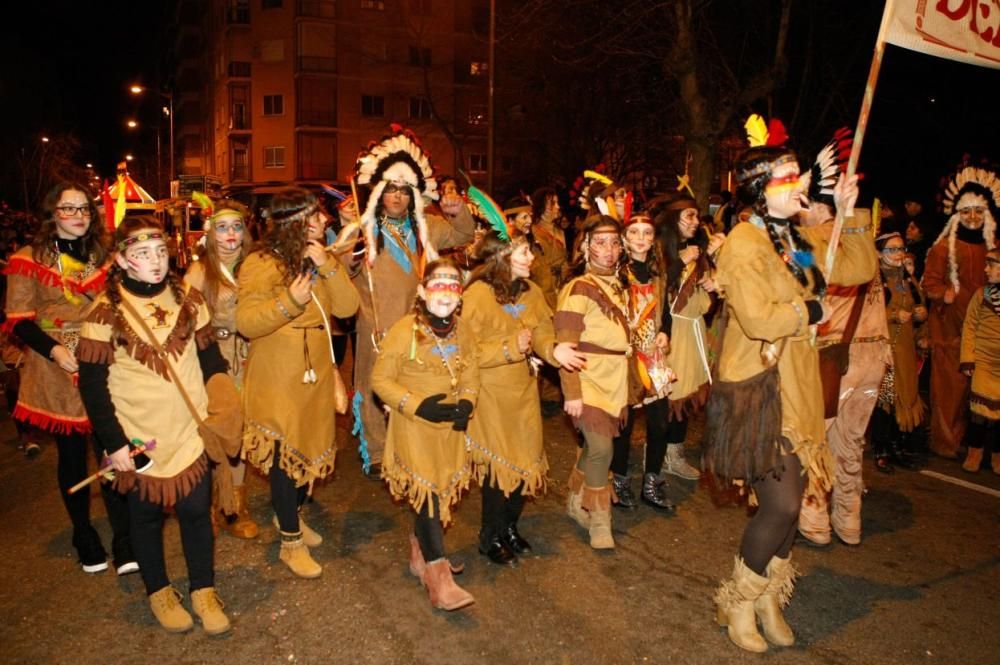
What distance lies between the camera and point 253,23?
45.1 metres

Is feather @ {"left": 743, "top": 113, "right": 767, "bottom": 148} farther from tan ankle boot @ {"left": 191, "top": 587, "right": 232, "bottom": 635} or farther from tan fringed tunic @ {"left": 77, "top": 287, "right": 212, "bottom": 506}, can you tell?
tan ankle boot @ {"left": 191, "top": 587, "right": 232, "bottom": 635}

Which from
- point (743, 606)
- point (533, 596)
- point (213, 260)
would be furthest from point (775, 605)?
point (213, 260)

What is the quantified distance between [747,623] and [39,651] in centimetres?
334

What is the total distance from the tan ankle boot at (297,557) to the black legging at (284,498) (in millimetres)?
50

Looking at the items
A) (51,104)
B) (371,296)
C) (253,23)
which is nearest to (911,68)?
(371,296)

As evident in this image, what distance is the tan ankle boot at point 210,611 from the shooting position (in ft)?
12.3

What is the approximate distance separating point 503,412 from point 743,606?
1583mm

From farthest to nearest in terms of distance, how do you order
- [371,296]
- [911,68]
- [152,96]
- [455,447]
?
[152,96] → [911,68] → [371,296] → [455,447]

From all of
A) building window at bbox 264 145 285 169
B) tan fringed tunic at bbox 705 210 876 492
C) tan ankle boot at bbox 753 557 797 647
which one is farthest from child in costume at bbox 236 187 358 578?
building window at bbox 264 145 285 169

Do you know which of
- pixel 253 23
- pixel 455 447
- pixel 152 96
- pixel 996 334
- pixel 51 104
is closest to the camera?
pixel 455 447

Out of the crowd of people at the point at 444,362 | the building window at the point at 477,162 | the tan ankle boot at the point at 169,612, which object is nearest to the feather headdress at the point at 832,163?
the crowd of people at the point at 444,362

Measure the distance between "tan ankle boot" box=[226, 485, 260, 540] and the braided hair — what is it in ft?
11.6

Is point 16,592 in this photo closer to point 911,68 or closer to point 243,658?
point 243,658

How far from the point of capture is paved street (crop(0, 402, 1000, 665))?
3637mm
